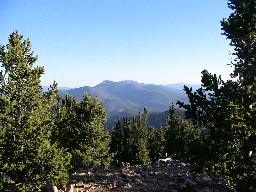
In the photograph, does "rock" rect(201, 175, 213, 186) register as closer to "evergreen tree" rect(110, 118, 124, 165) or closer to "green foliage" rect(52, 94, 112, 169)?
"green foliage" rect(52, 94, 112, 169)

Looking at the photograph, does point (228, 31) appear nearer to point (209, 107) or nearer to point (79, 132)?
point (209, 107)

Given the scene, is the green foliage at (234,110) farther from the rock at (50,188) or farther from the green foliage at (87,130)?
the green foliage at (87,130)

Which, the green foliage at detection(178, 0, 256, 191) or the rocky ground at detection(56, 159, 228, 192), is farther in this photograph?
the rocky ground at detection(56, 159, 228, 192)

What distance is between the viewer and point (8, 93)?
19328 millimetres

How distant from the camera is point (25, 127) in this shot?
19.2 metres

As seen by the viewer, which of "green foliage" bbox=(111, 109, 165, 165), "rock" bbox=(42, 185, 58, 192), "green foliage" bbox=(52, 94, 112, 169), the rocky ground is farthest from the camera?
"green foliage" bbox=(111, 109, 165, 165)

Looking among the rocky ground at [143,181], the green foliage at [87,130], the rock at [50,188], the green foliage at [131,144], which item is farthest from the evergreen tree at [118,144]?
the rock at [50,188]

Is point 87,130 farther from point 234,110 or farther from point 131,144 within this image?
point 234,110

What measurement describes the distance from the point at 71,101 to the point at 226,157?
41537 mm

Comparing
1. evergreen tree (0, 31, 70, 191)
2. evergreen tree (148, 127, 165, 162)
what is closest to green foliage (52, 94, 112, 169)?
evergreen tree (0, 31, 70, 191)

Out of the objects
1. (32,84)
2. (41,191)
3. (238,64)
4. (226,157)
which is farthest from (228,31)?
(41,191)

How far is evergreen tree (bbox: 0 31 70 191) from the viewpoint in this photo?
18438mm

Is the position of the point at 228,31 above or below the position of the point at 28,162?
above

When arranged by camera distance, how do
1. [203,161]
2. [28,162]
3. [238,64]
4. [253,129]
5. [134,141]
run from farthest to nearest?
[134,141]
[28,162]
[238,64]
[203,161]
[253,129]
